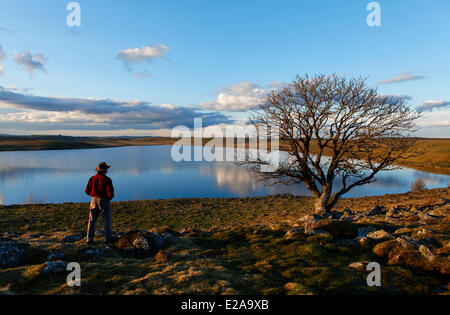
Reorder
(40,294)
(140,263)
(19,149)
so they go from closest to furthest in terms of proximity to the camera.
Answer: (40,294), (140,263), (19,149)

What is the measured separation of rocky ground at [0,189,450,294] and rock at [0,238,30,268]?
0.03 metres

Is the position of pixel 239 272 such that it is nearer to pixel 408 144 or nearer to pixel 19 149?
pixel 408 144

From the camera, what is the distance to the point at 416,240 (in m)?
9.70

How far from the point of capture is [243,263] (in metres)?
8.98

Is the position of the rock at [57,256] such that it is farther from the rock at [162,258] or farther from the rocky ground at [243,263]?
the rock at [162,258]

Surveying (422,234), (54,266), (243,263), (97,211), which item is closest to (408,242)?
(422,234)

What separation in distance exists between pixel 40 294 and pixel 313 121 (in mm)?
17873

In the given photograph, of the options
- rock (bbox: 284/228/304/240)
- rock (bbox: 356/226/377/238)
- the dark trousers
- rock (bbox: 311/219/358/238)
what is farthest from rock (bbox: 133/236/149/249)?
rock (bbox: 356/226/377/238)

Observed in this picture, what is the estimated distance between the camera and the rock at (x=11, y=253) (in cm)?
880

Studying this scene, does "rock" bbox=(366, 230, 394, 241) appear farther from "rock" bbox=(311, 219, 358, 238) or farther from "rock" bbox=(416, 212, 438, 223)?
"rock" bbox=(416, 212, 438, 223)

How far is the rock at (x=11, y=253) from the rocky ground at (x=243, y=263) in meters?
0.03

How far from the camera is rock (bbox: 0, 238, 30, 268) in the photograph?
8797 mm

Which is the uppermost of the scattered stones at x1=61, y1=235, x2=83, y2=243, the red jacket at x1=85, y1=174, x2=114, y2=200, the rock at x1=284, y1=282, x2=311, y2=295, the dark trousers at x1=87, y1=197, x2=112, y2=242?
the red jacket at x1=85, y1=174, x2=114, y2=200
